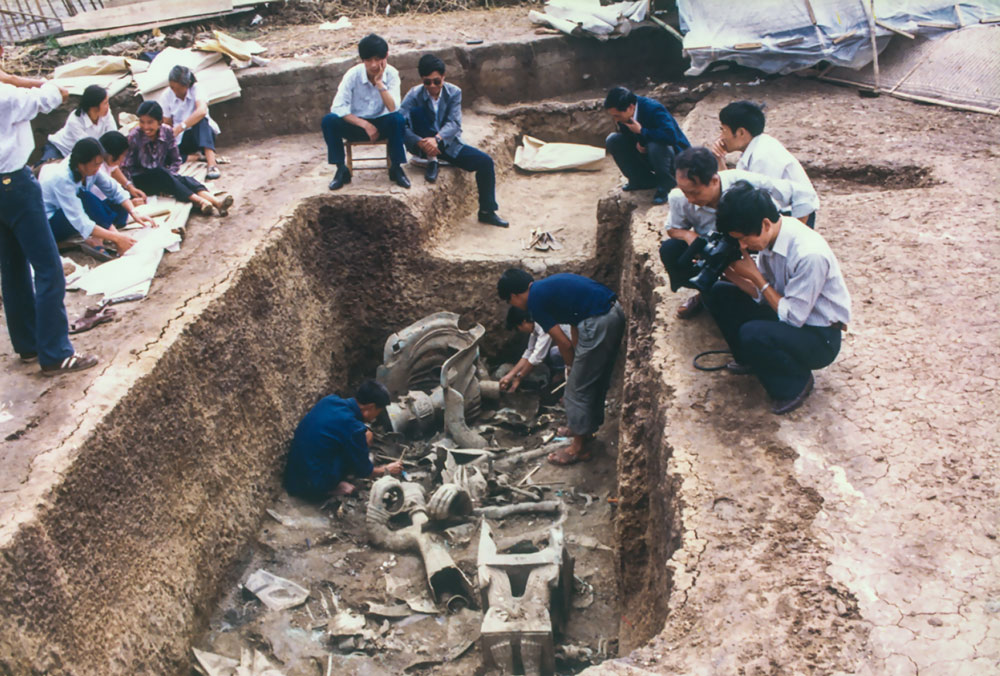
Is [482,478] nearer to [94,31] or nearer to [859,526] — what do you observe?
[859,526]

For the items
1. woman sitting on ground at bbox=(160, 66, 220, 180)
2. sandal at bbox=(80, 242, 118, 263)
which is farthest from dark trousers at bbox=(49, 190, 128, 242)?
woman sitting on ground at bbox=(160, 66, 220, 180)

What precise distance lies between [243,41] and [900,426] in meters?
8.98

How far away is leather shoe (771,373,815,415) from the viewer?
13.8ft

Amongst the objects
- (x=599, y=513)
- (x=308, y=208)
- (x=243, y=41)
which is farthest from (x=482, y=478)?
(x=243, y=41)

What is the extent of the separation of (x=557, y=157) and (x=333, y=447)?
480cm

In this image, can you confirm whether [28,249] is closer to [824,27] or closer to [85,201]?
[85,201]

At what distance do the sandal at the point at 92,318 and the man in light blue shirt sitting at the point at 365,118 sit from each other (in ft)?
8.52

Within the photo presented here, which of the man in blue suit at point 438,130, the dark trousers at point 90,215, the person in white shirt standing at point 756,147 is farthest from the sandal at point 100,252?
the person in white shirt standing at point 756,147

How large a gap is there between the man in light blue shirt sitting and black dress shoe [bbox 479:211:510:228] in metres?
0.95

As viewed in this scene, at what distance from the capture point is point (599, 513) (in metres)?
5.84

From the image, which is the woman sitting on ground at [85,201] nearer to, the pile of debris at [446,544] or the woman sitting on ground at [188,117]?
the woman sitting on ground at [188,117]

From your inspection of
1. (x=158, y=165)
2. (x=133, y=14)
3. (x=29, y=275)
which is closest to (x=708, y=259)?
(x=29, y=275)

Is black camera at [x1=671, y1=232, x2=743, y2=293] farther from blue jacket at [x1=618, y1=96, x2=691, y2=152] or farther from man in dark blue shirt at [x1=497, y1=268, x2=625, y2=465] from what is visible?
blue jacket at [x1=618, y1=96, x2=691, y2=152]

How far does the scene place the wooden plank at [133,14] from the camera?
34.1ft
